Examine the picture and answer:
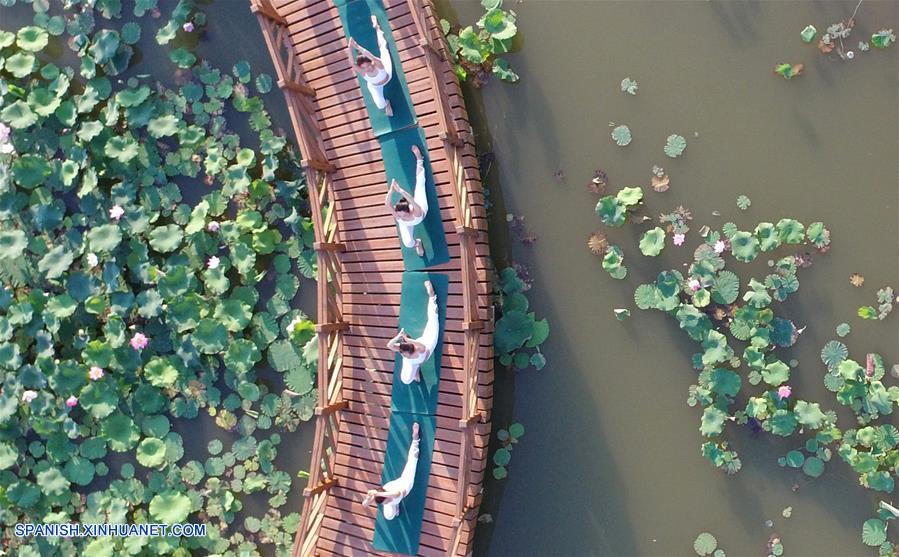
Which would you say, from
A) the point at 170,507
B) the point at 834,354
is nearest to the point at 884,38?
the point at 834,354

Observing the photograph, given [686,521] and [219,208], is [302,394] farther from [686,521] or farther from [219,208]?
[686,521]

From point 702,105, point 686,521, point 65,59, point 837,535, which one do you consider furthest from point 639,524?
point 65,59

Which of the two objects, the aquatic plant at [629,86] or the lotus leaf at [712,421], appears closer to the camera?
the lotus leaf at [712,421]

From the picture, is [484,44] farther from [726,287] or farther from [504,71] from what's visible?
[726,287]

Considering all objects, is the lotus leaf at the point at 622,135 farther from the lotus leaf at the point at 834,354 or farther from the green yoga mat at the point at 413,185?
the lotus leaf at the point at 834,354

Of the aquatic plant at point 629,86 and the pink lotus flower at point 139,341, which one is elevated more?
the aquatic plant at point 629,86

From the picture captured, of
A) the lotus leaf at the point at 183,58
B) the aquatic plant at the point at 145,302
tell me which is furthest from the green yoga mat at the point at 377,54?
the lotus leaf at the point at 183,58
